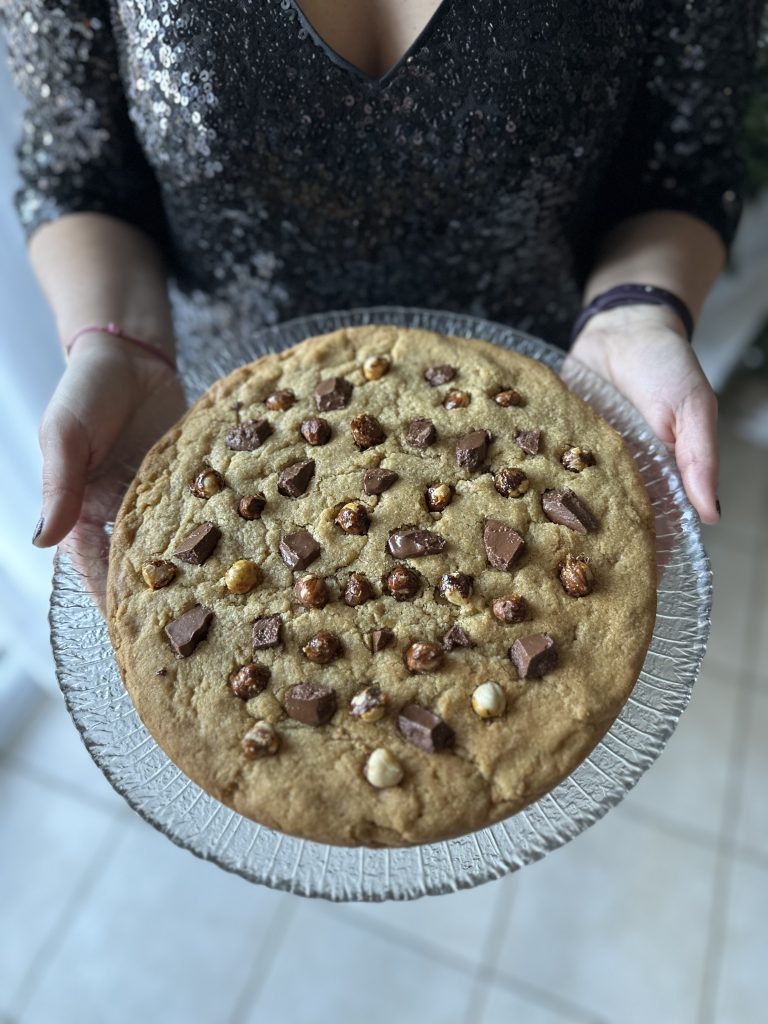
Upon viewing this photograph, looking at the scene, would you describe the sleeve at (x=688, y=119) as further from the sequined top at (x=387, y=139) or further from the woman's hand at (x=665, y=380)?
the woman's hand at (x=665, y=380)

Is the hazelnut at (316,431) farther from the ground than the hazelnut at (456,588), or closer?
farther from the ground

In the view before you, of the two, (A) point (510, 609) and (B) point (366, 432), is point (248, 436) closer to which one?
(B) point (366, 432)

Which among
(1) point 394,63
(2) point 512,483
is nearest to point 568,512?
(2) point 512,483

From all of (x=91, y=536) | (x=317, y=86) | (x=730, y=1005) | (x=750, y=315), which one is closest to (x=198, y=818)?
(x=91, y=536)

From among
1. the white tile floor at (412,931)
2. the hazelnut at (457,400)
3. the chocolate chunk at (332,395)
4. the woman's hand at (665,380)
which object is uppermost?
the woman's hand at (665,380)

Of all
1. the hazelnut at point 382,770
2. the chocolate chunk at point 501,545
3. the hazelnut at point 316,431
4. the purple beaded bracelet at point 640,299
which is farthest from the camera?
the purple beaded bracelet at point 640,299

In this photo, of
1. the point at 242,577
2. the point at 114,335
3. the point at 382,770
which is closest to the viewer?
the point at 382,770

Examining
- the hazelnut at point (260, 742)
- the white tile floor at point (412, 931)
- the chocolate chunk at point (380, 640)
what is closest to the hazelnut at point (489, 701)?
the chocolate chunk at point (380, 640)
